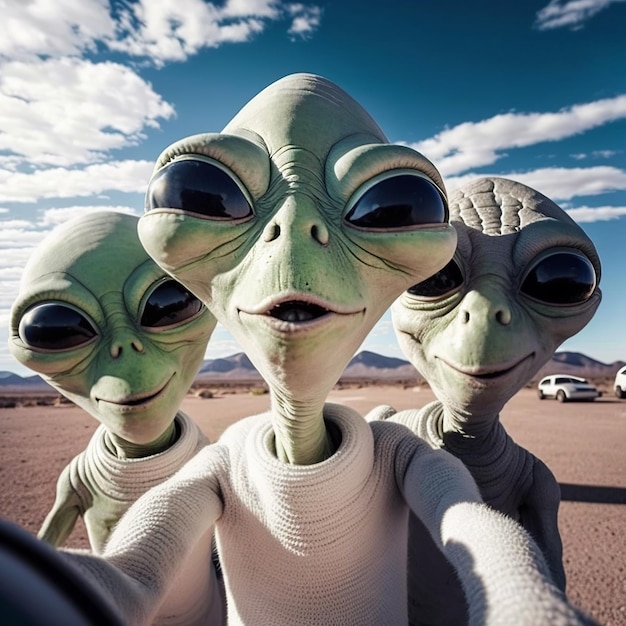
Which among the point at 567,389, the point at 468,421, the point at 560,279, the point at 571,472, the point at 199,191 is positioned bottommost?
the point at 567,389

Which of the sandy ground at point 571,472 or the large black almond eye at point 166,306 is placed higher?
the large black almond eye at point 166,306

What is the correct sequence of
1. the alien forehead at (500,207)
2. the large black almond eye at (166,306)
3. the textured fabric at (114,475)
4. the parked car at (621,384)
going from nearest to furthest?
the alien forehead at (500,207)
the large black almond eye at (166,306)
the textured fabric at (114,475)
the parked car at (621,384)

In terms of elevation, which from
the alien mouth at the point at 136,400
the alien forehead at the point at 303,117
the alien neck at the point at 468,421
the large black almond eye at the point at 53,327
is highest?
the alien forehead at the point at 303,117

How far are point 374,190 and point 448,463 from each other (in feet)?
2.37

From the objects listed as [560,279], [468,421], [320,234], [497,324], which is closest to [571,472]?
[468,421]

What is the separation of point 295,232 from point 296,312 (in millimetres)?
159

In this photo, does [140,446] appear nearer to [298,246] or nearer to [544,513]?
[298,246]

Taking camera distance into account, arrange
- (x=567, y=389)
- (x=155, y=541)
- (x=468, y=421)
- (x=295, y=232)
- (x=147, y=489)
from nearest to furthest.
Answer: (x=295, y=232) < (x=155, y=541) < (x=468, y=421) < (x=147, y=489) < (x=567, y=389)

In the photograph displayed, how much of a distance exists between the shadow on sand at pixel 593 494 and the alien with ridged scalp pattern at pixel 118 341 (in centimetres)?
364

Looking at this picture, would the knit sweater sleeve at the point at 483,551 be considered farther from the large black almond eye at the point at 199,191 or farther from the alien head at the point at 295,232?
the large black almond eye at the point at 199,191

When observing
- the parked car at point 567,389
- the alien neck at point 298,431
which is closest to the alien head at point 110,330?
the alien neck at point 298,431

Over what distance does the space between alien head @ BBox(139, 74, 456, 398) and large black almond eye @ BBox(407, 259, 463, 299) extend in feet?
1.80

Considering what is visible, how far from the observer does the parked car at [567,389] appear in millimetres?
12273

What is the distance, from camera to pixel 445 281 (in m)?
1.66
